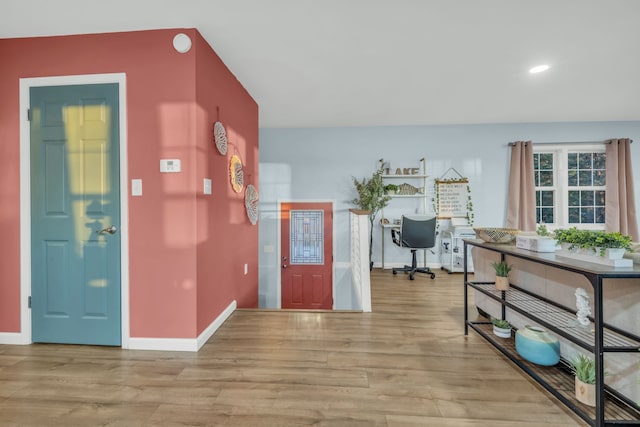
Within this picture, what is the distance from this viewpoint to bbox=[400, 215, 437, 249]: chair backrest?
4336 millimetres

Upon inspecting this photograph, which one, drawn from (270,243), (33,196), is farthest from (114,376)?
(270,243)

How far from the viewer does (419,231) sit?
435cm

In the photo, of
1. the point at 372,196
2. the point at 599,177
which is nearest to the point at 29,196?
the point at 372,196

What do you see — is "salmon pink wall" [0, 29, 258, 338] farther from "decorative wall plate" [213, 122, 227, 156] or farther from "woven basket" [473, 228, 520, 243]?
"woven basket" [473, 228, 520, 243]

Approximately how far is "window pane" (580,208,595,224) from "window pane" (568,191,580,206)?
154mm

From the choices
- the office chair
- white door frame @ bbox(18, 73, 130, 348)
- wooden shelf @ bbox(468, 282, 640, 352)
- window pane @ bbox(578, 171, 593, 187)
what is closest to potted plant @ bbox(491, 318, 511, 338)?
wooden shelf @ bbox(468, 282, 640, 352)

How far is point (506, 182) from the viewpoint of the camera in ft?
16.5

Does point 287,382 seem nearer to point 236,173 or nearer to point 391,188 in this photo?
point 236,173

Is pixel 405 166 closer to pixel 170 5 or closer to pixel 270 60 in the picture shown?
pixel 270 60

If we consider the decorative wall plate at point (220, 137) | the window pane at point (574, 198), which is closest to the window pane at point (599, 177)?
the window pane at point (574, 198)

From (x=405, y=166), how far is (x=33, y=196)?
187 inches

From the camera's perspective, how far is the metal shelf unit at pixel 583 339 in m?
1.27

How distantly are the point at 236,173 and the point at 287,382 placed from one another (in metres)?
2.08

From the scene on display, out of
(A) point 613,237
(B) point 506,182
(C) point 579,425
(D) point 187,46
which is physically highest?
(D) point 187,46
